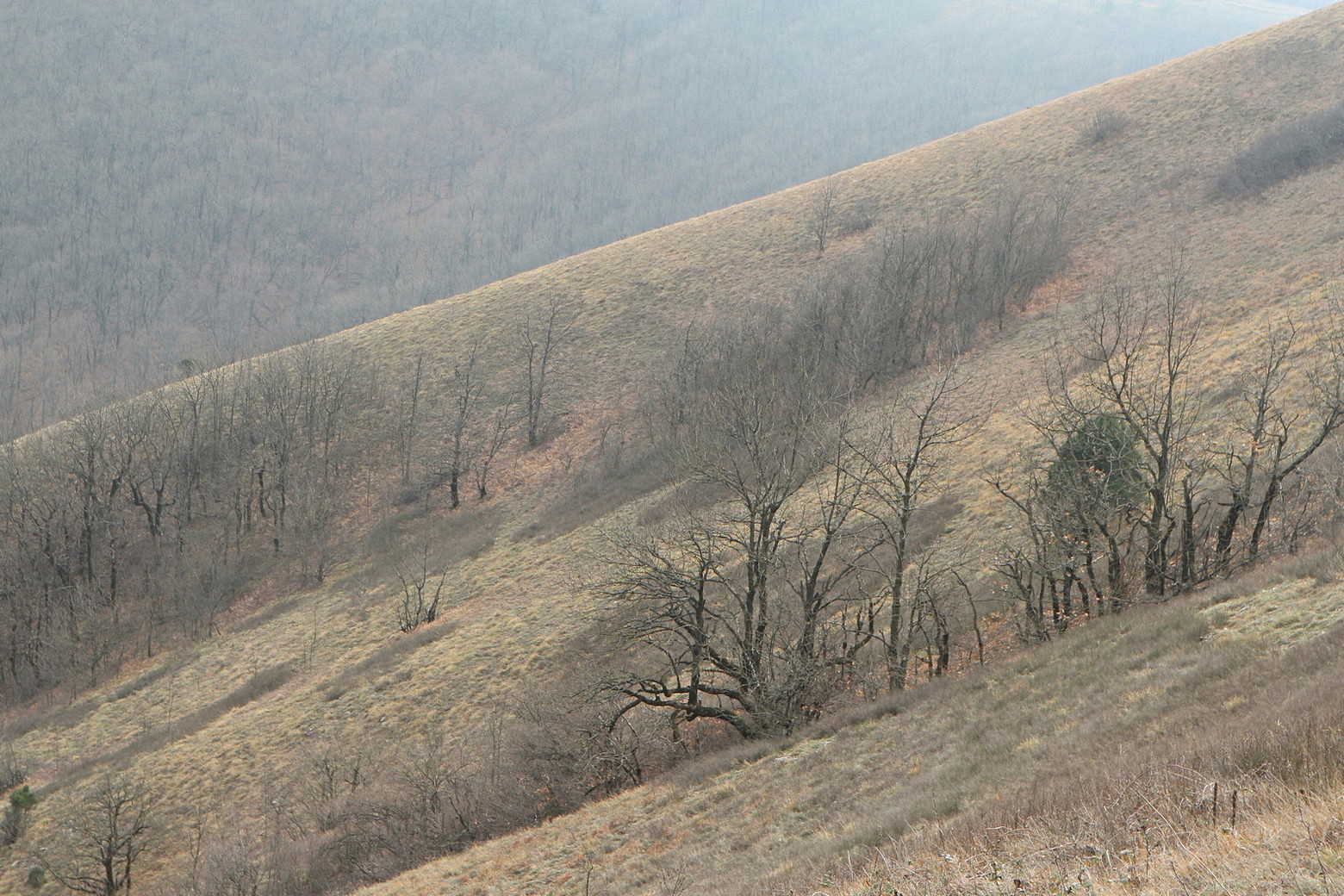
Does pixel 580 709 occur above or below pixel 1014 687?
below

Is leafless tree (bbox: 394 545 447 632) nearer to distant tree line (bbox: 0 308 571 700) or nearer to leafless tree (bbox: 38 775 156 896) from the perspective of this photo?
distant tree line (bbox: 0 308 571 700)

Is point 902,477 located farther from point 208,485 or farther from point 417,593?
point 208,485

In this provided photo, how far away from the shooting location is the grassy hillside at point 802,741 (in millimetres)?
10492

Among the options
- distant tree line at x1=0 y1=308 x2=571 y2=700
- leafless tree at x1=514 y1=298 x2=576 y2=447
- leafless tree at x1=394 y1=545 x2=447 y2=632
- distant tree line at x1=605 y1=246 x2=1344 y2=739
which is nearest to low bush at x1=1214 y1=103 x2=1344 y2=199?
distant tree line at x1=605 y1=246 x2=1344 y2=739

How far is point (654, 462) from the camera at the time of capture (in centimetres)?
4428

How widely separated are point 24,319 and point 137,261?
29.8 m

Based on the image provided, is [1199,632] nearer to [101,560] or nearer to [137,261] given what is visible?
[101,560]

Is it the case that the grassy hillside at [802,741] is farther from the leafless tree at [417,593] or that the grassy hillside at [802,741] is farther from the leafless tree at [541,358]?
the leafless tree at [541,358]

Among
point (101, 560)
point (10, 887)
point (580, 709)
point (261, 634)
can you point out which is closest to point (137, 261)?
point (101, 560)

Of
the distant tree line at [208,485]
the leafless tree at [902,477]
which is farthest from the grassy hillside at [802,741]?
the distant tree line at [208,485]

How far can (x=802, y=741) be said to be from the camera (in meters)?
15.5

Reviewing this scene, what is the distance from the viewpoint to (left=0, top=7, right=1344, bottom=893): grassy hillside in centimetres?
1049

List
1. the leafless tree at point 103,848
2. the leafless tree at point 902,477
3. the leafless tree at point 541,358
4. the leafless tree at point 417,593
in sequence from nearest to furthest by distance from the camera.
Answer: the leafless tree at point 902,477 < the leafless tree at point 103,848 < the leafless tree at point 417,593 < the leafless tree at point 541,358

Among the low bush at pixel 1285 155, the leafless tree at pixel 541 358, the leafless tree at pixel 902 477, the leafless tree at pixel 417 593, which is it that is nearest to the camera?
the leafless tree at pixel 902 477
